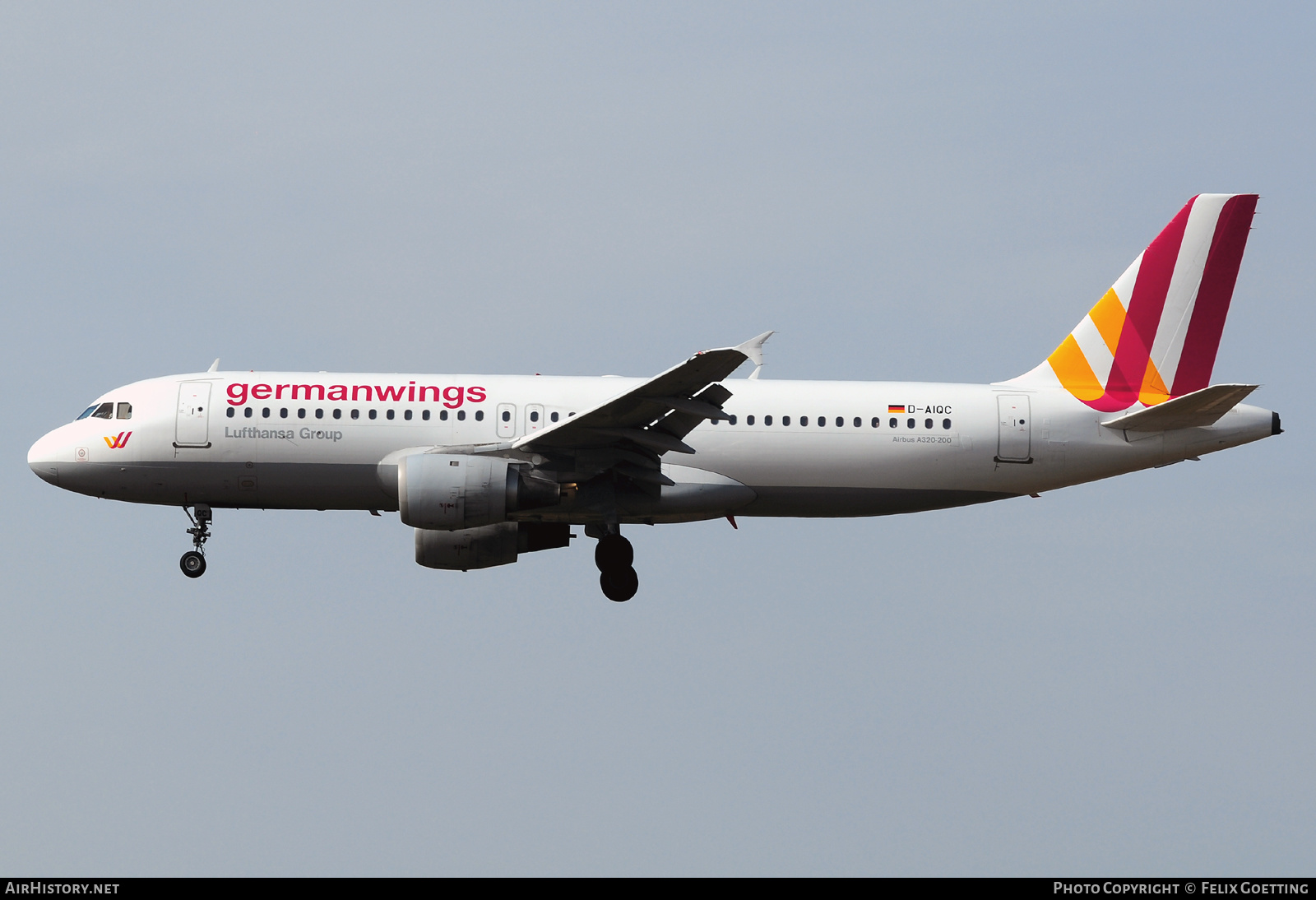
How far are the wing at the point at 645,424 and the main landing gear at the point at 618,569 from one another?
79.3 inches

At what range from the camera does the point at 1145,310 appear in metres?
31.6

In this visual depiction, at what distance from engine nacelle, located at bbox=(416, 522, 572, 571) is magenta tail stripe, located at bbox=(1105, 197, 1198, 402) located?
12.3m

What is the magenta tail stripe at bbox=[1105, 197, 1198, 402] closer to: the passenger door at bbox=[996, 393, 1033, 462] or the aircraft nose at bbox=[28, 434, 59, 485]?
the passenger door at bbox=[996, 393, 1033, 462]

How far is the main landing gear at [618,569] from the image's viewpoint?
1198 inches

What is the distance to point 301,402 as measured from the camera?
2942 centimetres

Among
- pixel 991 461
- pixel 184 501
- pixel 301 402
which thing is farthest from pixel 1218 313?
pixel 184 501

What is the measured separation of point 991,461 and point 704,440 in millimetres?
5598

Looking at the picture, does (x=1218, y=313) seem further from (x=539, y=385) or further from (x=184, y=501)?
(x=184, y=501)

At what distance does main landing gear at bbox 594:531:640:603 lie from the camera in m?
30.4

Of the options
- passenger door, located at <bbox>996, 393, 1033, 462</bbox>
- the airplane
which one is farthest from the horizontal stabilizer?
passenger door, located at <bbox>996, 393, 1033, 462</bbox>

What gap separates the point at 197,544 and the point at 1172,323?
781 inches

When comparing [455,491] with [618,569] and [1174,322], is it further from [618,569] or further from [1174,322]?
[1174,322]

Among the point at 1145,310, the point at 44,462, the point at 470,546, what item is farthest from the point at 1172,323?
the point at 44,462

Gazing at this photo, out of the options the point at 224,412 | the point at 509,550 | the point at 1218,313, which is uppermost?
the point at 1218,313
